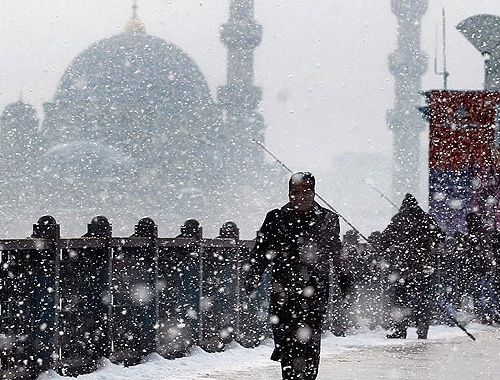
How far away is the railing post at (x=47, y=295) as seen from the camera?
890 centimetres

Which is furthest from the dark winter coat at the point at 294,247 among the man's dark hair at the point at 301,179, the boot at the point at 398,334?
the boot at the point at 398,334

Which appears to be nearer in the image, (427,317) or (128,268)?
(128,268)

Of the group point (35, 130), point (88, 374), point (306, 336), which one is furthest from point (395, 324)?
point (35, 130)

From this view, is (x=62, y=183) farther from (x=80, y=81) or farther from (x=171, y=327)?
(x=171, y=327)

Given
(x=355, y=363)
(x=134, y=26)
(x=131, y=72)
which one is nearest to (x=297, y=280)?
(x=355, y=363)

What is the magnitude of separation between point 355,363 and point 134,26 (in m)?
109

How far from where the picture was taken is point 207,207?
126m

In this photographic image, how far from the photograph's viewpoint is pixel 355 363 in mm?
11133

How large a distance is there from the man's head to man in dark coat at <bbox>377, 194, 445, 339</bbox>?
7520mm

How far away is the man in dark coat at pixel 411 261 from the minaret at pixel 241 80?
105m

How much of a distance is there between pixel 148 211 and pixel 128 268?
118m

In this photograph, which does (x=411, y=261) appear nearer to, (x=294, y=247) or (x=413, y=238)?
(x=413, y=238)

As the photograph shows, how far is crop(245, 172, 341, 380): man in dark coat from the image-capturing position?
7098 millimetres

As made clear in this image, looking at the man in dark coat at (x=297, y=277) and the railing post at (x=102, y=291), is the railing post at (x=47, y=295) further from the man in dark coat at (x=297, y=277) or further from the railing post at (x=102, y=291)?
the man in dark coat at (x=297, y=277)
